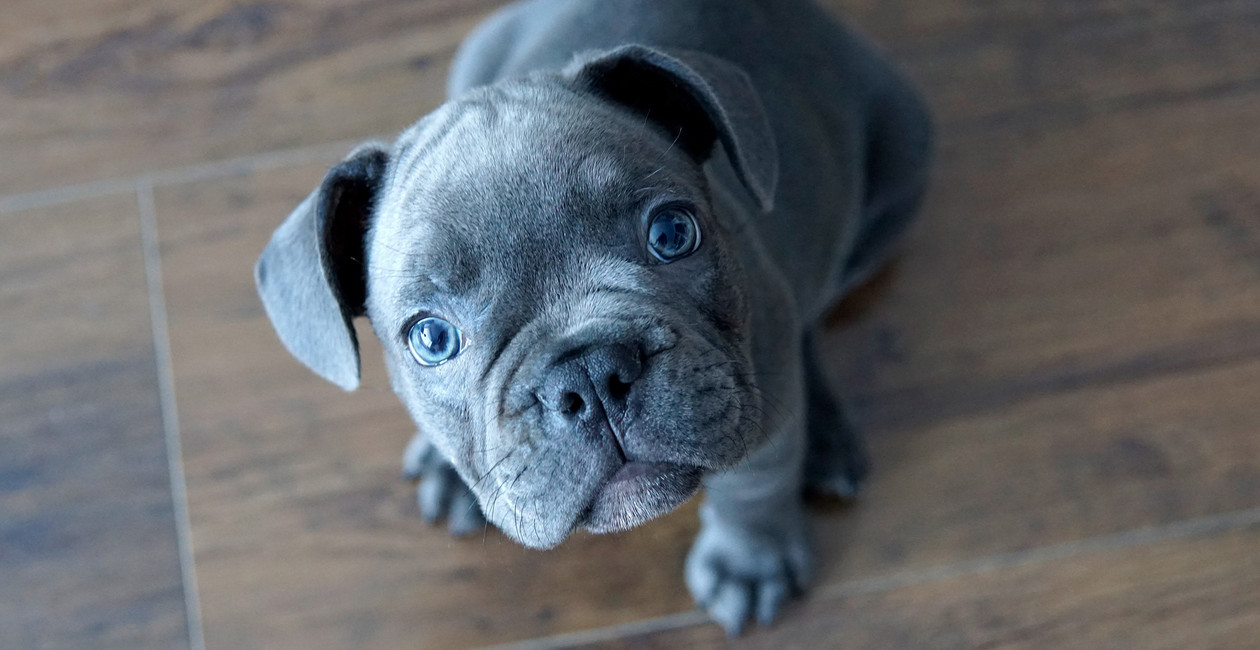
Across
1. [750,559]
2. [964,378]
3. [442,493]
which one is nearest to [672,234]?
[750,559]

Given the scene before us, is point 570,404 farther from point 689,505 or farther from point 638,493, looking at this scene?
point 689,505

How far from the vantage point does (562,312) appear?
199cm

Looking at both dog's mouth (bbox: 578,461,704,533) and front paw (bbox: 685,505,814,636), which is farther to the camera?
front paw (bbox: 685,505,814,636)

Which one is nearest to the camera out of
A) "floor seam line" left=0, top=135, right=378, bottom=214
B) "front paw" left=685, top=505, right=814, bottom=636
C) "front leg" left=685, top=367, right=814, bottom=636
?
"front leg" left=685, top=367, right=814, bottom=636

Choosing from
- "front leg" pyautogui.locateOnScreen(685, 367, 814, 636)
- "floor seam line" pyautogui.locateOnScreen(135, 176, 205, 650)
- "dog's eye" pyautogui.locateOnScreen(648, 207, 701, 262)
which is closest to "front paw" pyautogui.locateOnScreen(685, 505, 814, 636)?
"front leg" pyautogui.locateOnScreen(685, 367, 814, 636)

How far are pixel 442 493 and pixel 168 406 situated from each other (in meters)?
0.95

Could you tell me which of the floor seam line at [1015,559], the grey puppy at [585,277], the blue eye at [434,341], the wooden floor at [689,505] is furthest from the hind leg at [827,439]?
the blue eye at [434,341]

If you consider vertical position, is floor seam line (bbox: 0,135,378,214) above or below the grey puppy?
below

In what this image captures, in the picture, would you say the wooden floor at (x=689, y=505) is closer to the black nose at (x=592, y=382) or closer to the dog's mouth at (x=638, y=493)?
the dog's mouth at (x=638, y=493)

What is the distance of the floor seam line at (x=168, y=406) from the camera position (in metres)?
3.21

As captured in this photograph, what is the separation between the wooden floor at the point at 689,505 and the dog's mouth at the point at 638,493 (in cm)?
120

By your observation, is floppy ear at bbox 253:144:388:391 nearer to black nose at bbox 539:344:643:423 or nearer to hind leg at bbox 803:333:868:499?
black nose at bbox 539:344:643:423

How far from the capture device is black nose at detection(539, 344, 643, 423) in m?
1.84

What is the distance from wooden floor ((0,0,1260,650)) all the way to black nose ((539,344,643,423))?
1416 mm
